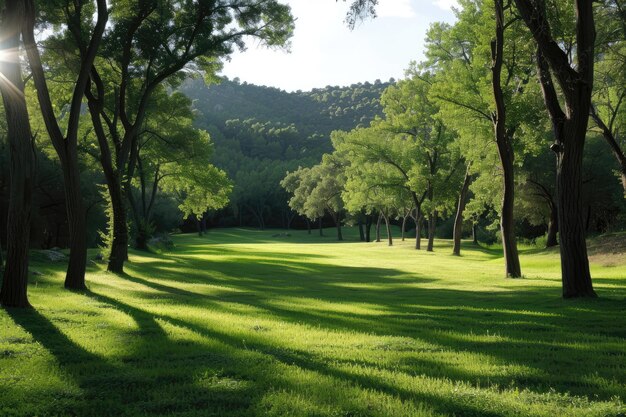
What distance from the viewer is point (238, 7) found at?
20188 mm

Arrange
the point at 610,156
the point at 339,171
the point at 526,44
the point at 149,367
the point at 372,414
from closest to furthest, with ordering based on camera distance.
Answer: the point at 372,414 → the point at 149,367 → the point at 526,44 → the point at 610,156 → the point at 339,171

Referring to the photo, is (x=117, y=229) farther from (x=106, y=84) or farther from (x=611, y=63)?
(x=611, y=63)

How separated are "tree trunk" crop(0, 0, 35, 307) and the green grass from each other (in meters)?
0.74

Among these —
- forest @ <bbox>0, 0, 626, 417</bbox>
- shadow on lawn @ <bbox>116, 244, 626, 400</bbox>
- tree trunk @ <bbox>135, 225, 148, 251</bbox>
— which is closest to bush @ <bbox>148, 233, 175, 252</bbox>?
forest @ <bbox>0, 0, 626, 417</bbox>

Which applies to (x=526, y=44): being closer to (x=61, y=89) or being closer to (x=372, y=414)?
(x=372, y=414)

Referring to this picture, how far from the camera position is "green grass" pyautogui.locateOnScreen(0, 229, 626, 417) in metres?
4.86

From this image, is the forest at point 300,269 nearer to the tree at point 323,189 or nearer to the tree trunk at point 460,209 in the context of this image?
the tree trunk at point 460,209

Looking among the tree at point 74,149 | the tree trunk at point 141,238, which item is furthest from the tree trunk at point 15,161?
the tree trunk at point 141,238

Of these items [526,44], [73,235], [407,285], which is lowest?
[407,285]

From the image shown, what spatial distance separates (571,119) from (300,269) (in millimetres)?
17191

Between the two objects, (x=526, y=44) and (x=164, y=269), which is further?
(x=164, y=269)

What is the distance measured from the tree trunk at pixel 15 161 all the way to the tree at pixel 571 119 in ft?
36.8

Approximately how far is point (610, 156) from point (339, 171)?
3614 cm

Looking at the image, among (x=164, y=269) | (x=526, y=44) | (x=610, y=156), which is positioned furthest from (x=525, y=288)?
(x=610, y=156)
